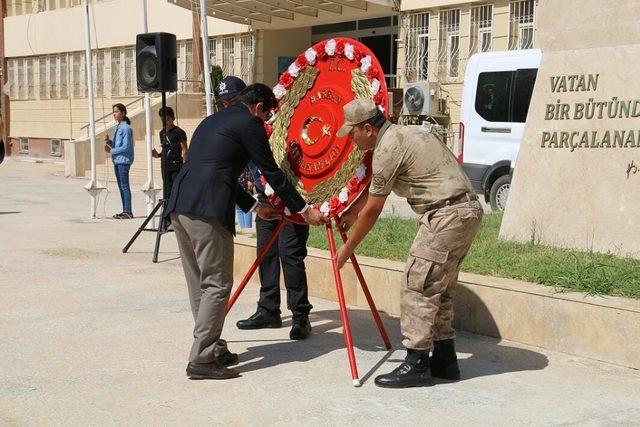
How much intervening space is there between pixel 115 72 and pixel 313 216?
3054cm

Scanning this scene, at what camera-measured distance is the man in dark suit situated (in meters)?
A: 5.76

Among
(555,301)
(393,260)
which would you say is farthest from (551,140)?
(555,301)

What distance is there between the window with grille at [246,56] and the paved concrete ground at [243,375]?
2220 cm

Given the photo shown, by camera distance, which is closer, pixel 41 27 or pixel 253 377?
pixel 253 377

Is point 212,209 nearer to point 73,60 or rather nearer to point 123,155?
point 123,155

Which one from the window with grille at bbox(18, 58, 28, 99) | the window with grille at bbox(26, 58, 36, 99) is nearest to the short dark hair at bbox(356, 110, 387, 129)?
the window with grille at bbox(26, 58, 36, 99)

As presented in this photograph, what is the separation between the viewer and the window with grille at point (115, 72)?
3475 centimetres

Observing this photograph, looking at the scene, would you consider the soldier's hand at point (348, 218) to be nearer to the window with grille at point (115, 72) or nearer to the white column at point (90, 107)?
the white column at point (90, 107)

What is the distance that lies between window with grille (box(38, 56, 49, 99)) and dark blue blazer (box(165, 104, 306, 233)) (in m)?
34.9

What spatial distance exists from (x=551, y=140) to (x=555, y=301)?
248 cm

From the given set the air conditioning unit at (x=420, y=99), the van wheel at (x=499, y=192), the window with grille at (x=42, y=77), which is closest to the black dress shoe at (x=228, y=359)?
the van wheel at (x=499, y=192)

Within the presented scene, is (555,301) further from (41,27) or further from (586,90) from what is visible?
(41,27)

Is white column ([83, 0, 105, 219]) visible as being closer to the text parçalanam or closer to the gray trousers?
the text parçalanam

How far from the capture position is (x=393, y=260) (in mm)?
8195
